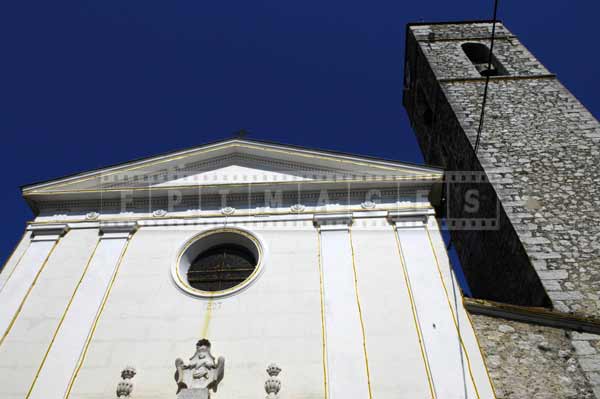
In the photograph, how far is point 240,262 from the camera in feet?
31.2

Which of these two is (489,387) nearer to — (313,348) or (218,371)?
(313,348)

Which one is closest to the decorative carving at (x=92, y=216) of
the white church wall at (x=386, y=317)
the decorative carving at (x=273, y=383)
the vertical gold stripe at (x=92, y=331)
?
the vertical gold stripe at (x=92, y=331)

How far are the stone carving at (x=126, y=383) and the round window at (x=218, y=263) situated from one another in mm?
1530

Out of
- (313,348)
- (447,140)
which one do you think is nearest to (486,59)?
(447,140)

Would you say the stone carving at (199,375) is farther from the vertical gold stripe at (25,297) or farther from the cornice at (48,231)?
the cornice at (48,231)

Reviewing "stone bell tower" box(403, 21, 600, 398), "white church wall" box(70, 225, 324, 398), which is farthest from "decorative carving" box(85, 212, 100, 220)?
"stone bell tower" box(403, 21, 600, 398)

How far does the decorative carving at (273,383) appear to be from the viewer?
7137 mm

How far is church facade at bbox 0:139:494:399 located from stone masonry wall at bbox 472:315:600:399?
9.5 inches

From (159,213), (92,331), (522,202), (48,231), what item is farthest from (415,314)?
(48,231)

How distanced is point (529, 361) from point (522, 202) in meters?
3.85

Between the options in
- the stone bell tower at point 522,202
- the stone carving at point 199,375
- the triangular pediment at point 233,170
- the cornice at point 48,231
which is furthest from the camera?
the triangular pediment at point 233,170

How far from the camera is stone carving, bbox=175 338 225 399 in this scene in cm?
710

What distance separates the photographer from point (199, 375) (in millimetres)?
7289

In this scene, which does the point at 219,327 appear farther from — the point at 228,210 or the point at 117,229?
the point at 117,229
